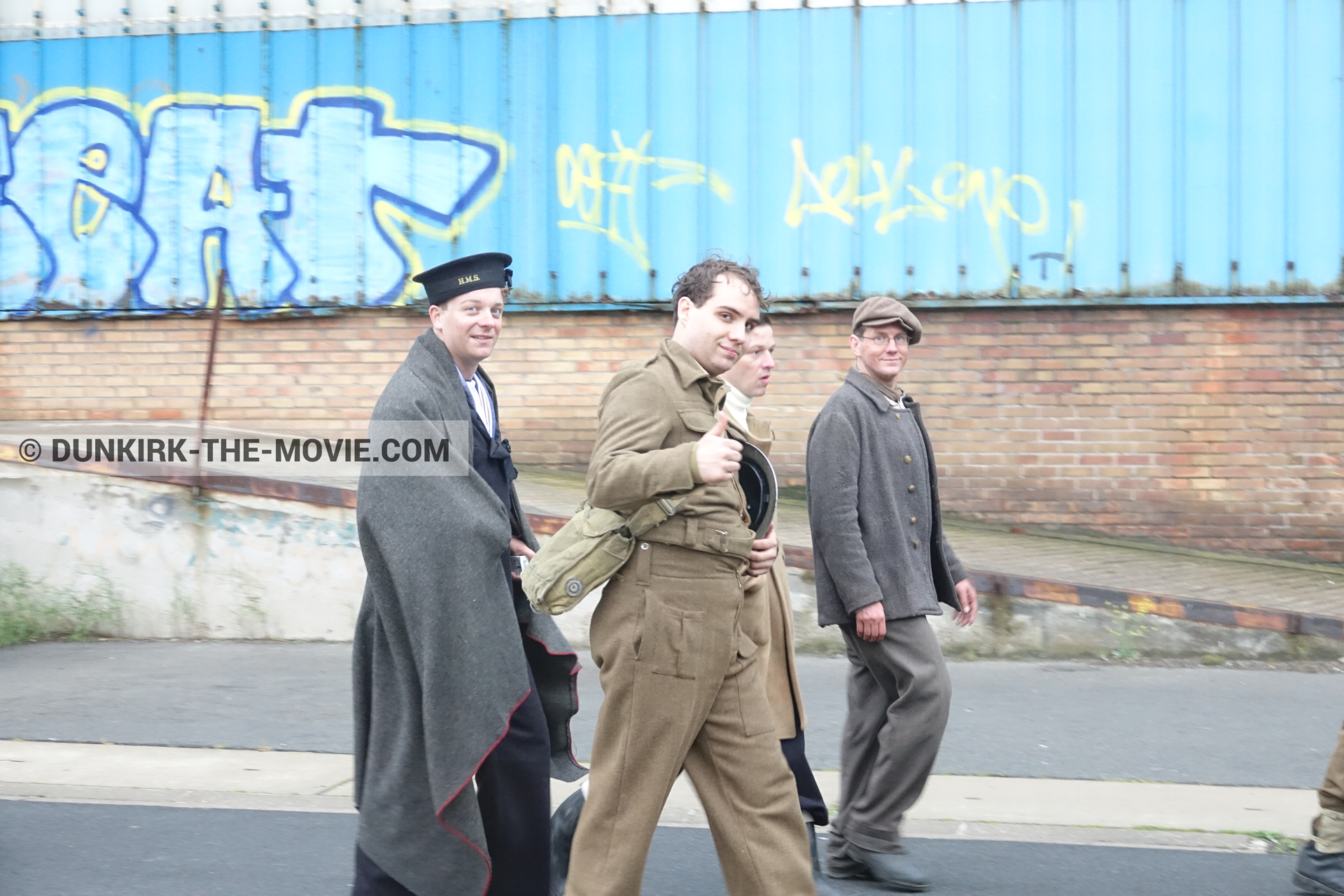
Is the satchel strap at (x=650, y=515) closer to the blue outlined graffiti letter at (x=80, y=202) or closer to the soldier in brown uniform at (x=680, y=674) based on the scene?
the soldier in brown uniform at (x=680, y=674)

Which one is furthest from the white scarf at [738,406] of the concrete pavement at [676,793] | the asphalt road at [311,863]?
the concrete pavement at [676,793]

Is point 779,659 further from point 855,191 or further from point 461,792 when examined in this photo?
point 855,191

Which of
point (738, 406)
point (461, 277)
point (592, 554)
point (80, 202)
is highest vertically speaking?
point (80, 202)

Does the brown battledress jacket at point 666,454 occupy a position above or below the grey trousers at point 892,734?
above

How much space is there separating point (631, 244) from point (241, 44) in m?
3.60

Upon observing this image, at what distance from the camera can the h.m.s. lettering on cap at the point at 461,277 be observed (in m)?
3.63

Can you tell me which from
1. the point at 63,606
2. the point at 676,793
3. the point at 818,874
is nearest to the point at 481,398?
the point at 818,874

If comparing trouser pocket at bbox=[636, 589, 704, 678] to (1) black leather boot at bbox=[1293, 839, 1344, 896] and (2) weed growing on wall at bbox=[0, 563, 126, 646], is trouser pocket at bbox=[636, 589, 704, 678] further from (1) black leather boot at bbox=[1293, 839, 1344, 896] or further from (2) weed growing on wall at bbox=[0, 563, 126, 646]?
(2) weed growing on wall at bbox=[0, 563, 126, 646]

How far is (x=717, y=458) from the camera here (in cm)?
311

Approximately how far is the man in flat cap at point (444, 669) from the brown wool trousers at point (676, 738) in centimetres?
24

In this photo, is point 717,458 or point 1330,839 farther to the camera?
point 1330,839

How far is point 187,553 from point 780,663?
18.1ft

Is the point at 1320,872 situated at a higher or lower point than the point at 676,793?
higher

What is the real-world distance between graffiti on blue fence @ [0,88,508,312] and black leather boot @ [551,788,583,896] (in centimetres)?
724
